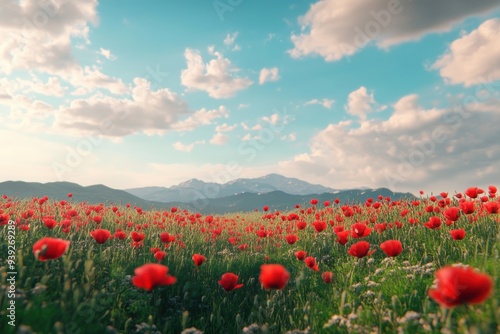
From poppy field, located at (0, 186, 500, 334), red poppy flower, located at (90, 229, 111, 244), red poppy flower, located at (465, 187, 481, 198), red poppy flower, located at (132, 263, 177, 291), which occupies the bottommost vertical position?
poppy field, located at (0, 186, 500, 334)

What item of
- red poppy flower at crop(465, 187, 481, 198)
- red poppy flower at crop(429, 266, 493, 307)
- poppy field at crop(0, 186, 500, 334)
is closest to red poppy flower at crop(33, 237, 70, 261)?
poppy field at crop(0, 186, 500, 334)

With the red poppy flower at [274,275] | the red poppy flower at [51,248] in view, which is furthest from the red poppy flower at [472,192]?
the red poppy flower at [51,248]

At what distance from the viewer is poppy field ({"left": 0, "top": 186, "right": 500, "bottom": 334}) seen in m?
2.83

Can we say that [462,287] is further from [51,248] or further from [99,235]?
[99,235]

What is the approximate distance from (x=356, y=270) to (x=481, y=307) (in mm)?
2663

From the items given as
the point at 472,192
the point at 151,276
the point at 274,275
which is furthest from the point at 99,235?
the point at 472,192

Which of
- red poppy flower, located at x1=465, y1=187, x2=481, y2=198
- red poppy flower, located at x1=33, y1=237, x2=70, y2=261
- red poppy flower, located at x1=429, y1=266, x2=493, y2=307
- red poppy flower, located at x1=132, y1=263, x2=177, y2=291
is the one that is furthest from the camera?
red poppy flower, located at x1=465, y1=187, x2=481, y2=198

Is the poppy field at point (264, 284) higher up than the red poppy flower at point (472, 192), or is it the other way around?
the red poppy flower at point (472, 192)

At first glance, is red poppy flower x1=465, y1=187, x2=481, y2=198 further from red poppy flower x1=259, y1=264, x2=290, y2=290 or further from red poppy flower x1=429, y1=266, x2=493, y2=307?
red poppy flower x1=259, y1=264, x2=290, y2=290

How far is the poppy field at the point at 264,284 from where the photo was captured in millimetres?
2834

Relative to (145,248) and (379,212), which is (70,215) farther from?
(379,212)

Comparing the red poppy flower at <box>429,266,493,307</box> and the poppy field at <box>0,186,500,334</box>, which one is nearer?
the red poppy flower at <box>429,266,493,307</box>

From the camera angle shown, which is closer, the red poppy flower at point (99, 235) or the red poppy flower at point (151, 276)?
the red poppy flower at point (151, 276)

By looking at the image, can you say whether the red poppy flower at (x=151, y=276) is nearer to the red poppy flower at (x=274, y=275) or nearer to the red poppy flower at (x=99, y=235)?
the red poppy flower at (x=274, y=275)
